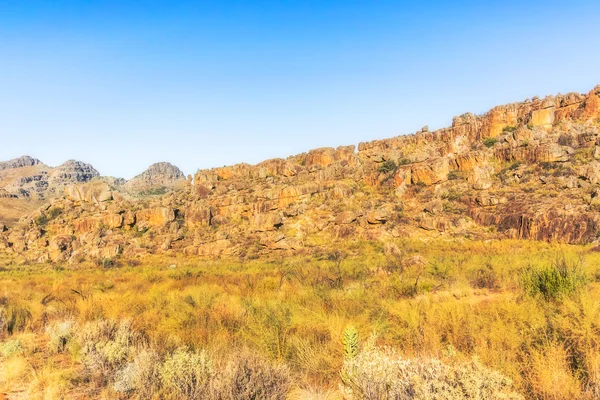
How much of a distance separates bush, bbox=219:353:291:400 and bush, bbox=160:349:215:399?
0.84ft

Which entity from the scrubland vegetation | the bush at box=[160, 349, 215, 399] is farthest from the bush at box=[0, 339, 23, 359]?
the bush at box=[160, 349, 215, 399]

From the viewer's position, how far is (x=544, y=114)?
43500mm

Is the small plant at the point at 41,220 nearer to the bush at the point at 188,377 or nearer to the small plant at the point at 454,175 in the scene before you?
the bush at the point at 188,377

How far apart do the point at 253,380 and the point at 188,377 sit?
103cm

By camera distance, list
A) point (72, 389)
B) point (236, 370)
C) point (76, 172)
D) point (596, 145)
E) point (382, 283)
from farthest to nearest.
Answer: point (76, 172) → point (596, 145) → point (382, 283) → point (72, 389) → point (236, 370)

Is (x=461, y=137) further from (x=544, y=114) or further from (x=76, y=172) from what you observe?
(x=76, y=172)

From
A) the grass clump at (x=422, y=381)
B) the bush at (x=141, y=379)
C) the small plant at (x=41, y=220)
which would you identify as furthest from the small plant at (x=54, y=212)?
the grass clump at (x=422, y=381)

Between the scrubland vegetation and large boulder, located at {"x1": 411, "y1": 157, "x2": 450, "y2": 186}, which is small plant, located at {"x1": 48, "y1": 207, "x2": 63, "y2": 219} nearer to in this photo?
the scrubland vegetation

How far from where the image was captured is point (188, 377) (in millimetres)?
4852

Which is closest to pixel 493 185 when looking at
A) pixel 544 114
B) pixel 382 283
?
pixel 544 114

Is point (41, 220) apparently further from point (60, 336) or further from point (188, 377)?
point (188, 377)

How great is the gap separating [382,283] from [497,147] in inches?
1474

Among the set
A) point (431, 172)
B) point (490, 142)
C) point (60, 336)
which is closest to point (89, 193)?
point (431, 172)

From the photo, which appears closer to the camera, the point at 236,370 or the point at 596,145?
the point at 236,370
